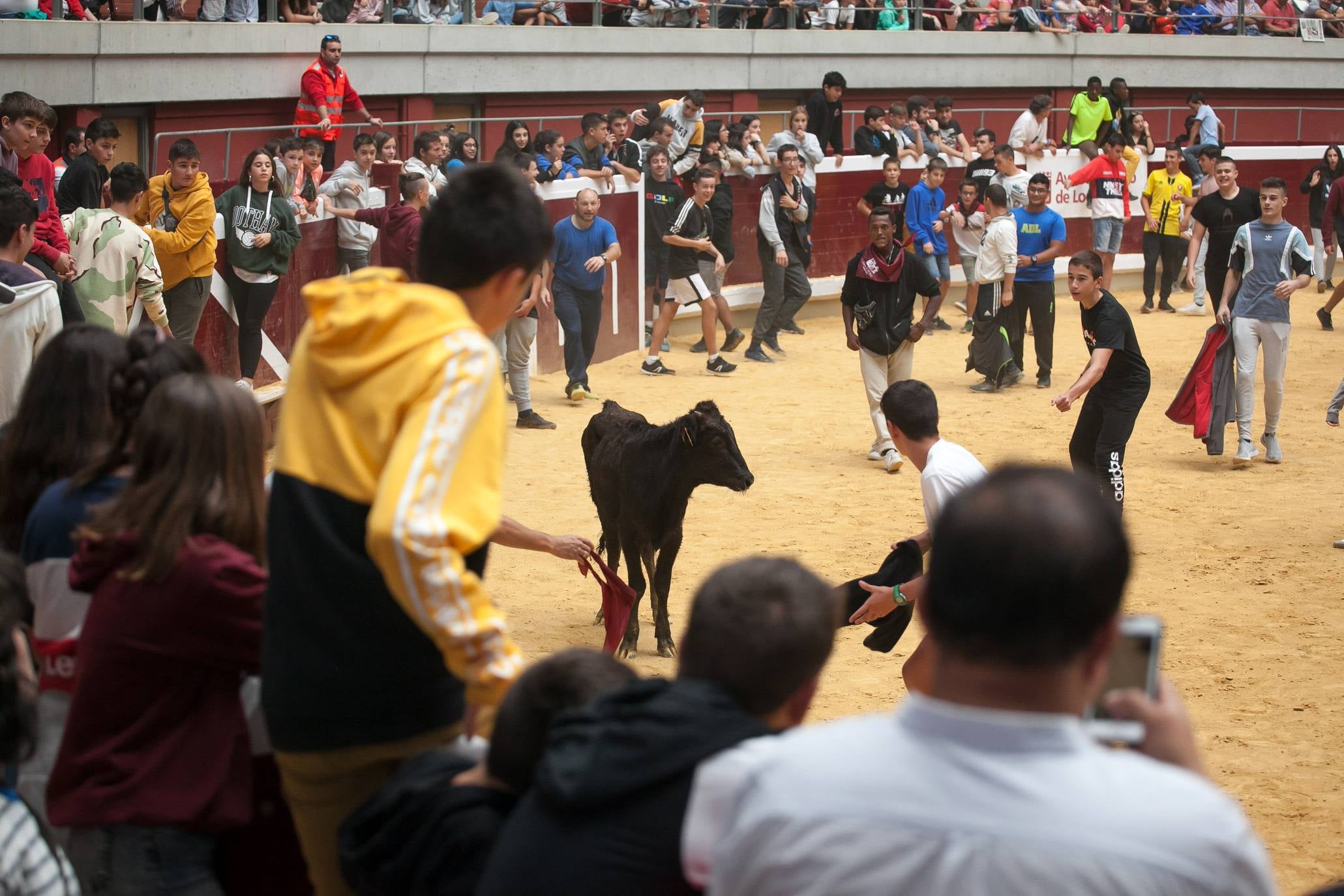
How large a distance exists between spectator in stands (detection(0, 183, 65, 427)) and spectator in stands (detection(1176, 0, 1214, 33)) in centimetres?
2762

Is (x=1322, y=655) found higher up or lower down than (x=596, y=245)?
lower down

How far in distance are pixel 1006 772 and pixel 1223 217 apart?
14.2m

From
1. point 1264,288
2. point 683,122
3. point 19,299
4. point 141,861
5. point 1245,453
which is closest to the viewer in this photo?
point 141,861

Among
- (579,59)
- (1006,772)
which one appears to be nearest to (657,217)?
(579,59)

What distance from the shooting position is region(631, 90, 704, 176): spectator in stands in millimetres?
17766

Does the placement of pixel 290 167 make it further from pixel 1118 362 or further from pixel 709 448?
pixel 1118 362

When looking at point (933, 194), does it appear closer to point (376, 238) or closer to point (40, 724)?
point (376, 238)

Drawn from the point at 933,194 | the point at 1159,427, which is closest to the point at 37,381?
the point at 1159,427

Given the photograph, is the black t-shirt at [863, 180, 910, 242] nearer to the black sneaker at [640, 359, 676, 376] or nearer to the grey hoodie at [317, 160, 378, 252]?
the black sneaker at [640, 359, 676, 376]

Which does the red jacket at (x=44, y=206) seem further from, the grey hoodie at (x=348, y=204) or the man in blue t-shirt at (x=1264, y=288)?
the man in blue t-shirt at (x=1264, y=288)

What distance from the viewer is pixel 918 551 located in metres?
5.22

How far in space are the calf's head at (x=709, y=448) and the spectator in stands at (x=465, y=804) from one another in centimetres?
522

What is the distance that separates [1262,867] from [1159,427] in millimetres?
12245

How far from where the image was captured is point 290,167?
12.3m
